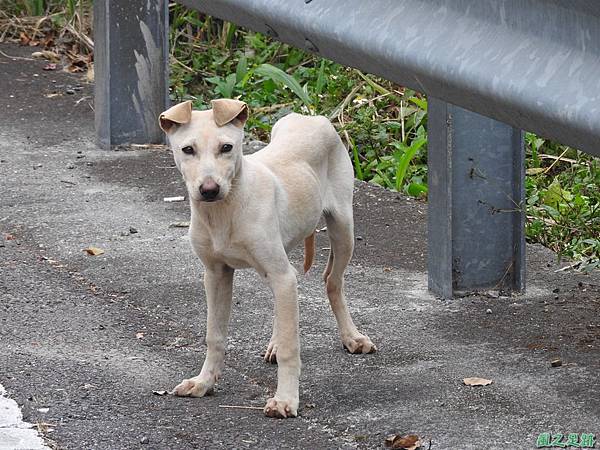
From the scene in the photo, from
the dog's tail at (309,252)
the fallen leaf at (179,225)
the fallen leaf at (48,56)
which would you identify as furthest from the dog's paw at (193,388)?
the fallen leaf at (48,56)

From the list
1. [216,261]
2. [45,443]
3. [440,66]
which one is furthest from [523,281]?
[440,66]

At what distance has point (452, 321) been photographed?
4840 mm

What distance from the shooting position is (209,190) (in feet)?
12.3

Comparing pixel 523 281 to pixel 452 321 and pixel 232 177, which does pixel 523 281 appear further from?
pixel 232 177

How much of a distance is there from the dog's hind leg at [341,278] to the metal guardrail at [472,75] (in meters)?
0.59

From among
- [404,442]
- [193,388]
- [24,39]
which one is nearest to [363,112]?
[24,39]

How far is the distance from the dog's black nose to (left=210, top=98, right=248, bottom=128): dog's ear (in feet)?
0.68

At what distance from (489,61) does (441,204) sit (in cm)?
245

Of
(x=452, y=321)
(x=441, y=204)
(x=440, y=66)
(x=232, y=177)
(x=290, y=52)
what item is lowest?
(x=290, y=52)

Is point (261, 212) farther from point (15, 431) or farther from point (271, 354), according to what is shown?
point (15, 431)

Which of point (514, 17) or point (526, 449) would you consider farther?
point (526, 449)

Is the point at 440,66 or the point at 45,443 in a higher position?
the point at 440,66

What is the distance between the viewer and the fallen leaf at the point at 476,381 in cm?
415

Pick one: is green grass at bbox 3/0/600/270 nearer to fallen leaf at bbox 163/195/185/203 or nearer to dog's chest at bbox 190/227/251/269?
fallen leaf at bbox 163/195/185/203
